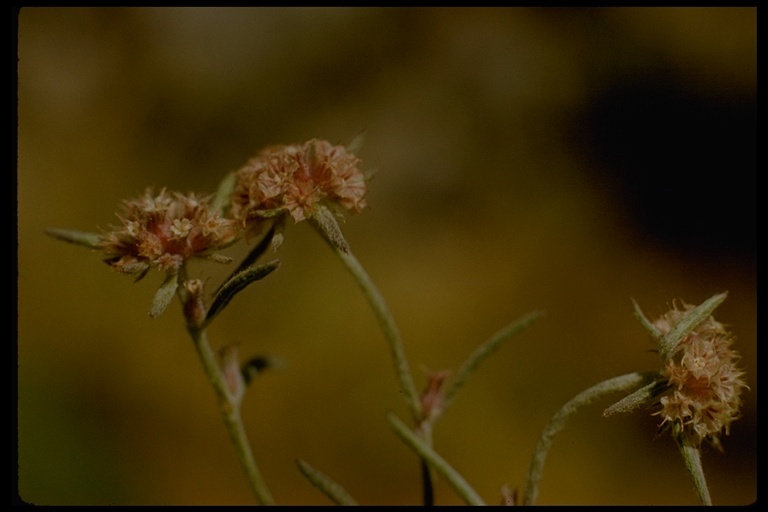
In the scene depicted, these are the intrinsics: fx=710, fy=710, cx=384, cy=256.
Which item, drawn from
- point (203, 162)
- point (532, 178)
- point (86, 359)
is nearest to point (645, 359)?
point (532, 178)

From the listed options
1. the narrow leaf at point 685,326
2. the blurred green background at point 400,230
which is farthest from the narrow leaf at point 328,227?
the blurred green background at point 400,230

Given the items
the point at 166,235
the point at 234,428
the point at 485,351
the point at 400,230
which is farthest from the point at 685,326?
the point at 400,230

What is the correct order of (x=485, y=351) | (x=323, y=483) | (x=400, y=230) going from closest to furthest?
(x=323, y=483)
(x=485, y=351)
(x=400, y=230)

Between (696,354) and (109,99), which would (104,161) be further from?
(696,354)

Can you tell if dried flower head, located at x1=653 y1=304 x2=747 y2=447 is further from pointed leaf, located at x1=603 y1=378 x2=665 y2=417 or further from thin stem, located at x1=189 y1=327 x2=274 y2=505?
thin stem, located at x1=189 y1=327 x2=274 y2=505

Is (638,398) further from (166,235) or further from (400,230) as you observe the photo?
(400,230)

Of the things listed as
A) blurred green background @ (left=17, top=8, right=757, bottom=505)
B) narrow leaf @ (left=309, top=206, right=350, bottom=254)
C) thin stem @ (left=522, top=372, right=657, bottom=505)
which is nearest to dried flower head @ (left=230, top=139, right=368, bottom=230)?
narrow leaf @ (left=309, top=206, right=350, bottom=254)

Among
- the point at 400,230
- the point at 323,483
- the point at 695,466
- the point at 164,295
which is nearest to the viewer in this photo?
the point at 695,466
